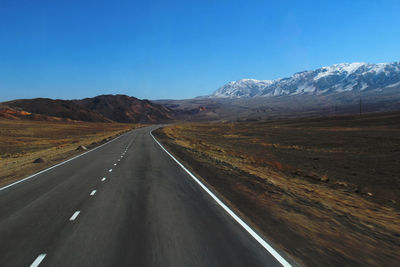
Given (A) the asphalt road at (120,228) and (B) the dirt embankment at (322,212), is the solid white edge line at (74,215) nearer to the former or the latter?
(A) the asphalt road at (120,228)

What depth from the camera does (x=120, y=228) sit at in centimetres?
720

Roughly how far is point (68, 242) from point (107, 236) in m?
0.77

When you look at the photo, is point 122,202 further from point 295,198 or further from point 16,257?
point 295,198

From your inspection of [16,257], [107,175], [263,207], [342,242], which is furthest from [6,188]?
[342,242]

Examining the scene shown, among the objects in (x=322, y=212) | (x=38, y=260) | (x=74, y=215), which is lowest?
(x=322, y=212)

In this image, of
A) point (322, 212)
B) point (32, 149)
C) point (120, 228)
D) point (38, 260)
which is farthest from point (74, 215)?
point (32, 149)

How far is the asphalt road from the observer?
18.1ft

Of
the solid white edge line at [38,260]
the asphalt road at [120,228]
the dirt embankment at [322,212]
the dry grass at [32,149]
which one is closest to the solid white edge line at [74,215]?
the asphalt road at [120,228]

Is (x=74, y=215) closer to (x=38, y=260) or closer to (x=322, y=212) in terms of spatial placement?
(x=38, y=260)

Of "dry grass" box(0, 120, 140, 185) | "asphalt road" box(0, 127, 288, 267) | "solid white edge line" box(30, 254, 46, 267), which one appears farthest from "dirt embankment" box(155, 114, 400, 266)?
"dry grass" box(0, 120, 140, 185)

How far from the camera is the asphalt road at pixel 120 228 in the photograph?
551 cm

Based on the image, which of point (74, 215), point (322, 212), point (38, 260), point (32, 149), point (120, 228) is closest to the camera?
point (38, 260)

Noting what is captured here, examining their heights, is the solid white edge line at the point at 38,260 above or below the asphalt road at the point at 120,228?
above

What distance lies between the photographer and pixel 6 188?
12.7m
